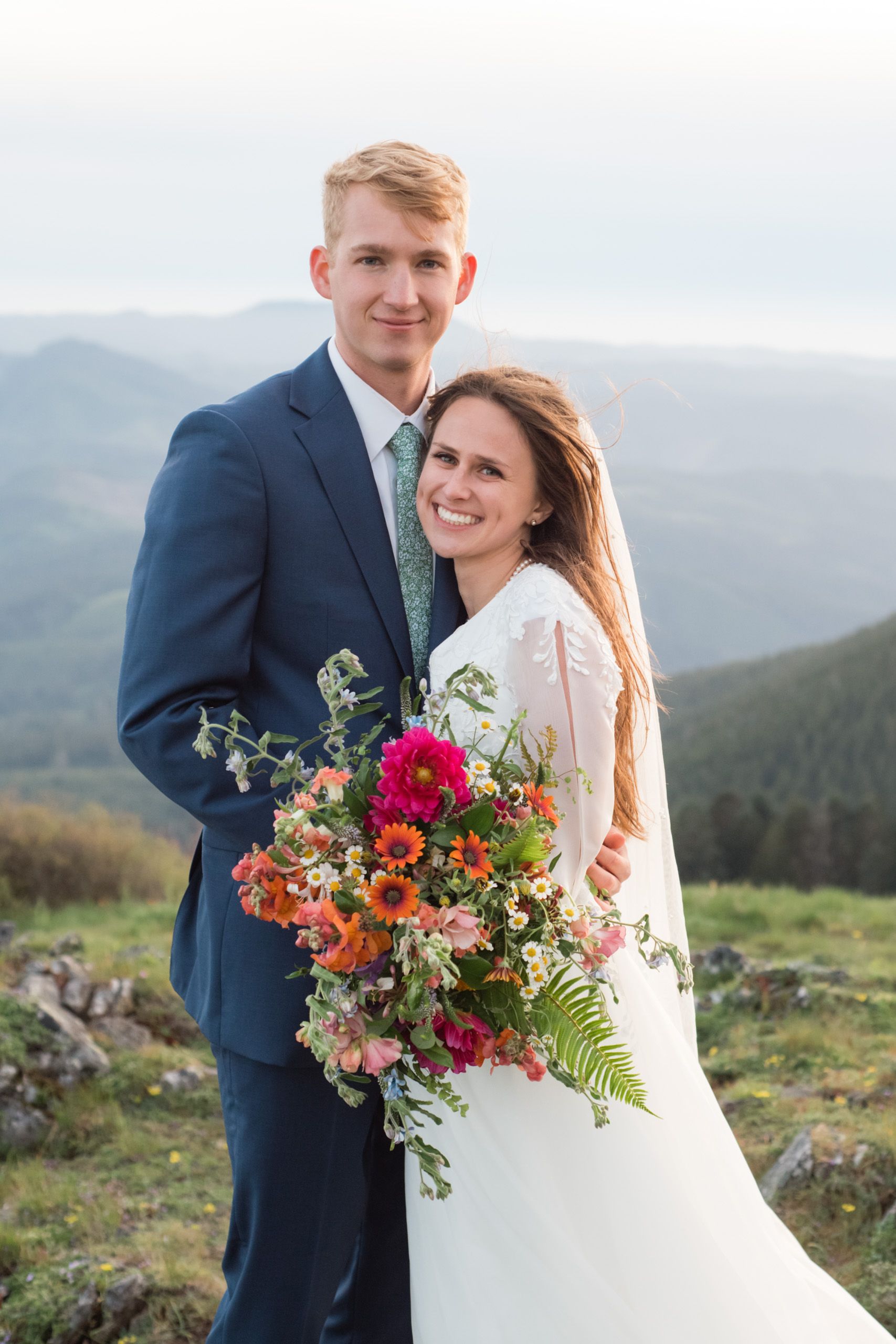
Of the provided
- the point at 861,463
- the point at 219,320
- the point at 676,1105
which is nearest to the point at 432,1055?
the point at 676,1105

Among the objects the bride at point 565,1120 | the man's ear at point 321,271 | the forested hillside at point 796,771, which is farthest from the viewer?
the forested hillside at point 796,771

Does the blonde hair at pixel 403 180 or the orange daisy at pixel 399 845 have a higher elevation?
the blonde hair at pixel 403 180

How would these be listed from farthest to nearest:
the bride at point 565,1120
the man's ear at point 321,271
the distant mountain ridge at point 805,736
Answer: the distant mountain ridge at point 805,736 → the man's ear at point 321,271 → the bride at point 565,1120

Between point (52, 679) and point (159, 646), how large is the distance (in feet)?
173

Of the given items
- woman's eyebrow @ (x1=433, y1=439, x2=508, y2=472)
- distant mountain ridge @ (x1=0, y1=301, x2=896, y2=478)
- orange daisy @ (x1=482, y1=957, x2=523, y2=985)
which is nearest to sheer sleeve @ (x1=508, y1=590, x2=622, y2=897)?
woman's eyebrow @ (x1=433, y1=439, x2=508, y2=472)

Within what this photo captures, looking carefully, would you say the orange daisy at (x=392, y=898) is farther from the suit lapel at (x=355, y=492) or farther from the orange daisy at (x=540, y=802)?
the suit lapel at (x=355, y=492)

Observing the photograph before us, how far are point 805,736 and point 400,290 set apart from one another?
13.4 m

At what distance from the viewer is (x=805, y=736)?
15305 mm

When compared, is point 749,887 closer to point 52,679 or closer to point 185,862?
point 185,862

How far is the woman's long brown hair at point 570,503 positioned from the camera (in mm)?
2961

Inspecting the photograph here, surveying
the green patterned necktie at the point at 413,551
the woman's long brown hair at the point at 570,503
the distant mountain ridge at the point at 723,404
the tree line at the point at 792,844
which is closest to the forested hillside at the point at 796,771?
the tree line at the point at 792,844

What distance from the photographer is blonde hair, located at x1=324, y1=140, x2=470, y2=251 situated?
2.88 metres

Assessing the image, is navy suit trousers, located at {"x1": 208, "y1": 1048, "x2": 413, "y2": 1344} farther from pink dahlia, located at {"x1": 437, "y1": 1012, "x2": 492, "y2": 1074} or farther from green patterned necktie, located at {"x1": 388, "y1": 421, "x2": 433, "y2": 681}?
green patterned necktie, located at {"x1": 388, "y1": 421, "x2": 433, "y2": 681}

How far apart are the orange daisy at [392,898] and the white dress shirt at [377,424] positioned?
3.95 feet
